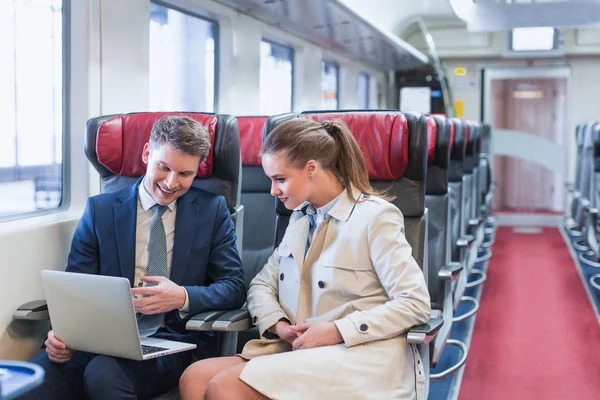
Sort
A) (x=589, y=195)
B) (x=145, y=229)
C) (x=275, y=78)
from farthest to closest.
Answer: (x=589, y=195) < (x=275, y=78) < (x=145, y=229)

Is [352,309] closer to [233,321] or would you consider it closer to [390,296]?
[390,296]

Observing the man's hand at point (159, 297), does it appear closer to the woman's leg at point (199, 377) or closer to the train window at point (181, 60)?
the woman's leg at point (199, 377)

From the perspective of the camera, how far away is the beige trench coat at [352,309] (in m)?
1.98

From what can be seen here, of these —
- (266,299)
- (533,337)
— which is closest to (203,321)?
→ (266,299)

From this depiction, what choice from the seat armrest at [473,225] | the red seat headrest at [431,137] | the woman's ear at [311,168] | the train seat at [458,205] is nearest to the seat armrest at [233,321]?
the woman's ear at [311,168]

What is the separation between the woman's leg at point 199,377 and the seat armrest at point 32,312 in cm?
62

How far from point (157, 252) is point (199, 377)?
0.48 m

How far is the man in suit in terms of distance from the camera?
223 centimetres

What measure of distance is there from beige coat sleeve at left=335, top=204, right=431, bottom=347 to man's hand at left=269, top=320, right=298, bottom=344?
0.53 ft

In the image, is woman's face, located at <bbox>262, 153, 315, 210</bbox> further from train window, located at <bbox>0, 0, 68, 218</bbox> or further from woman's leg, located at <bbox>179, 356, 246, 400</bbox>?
train window, located at <bbox>0, 0, 68, 218</bbox>

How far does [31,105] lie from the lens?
9.91 feet

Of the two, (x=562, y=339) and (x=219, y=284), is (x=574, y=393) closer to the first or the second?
(x=562, y=339)

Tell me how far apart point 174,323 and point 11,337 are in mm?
568

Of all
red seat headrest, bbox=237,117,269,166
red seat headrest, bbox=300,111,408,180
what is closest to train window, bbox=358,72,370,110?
red seat headrest, bbox=237,117,269,166
